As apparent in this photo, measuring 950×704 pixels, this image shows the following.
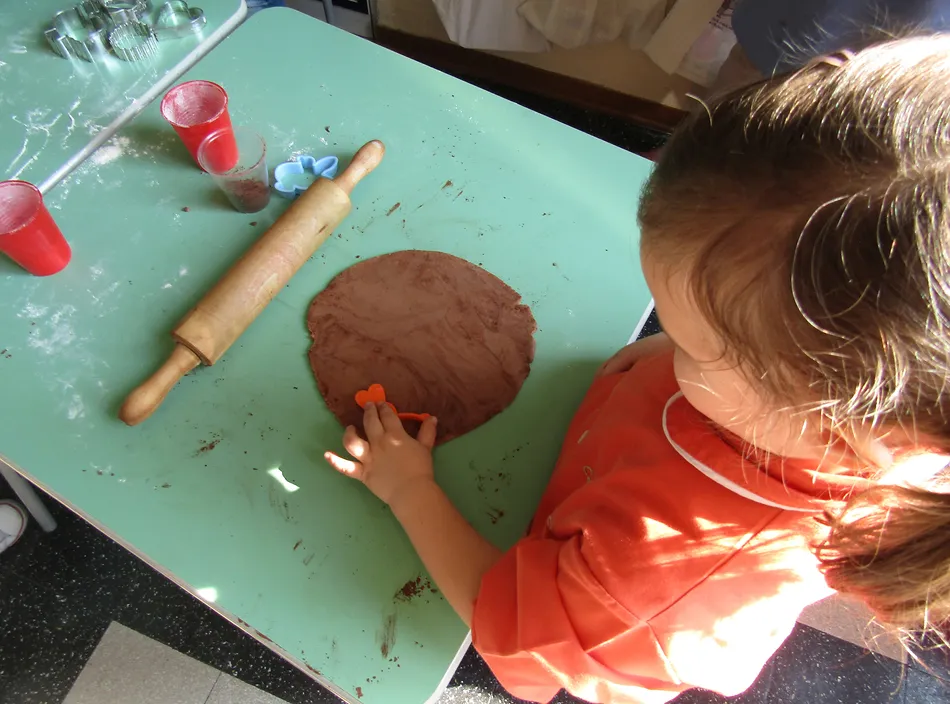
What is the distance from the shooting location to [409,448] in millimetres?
728

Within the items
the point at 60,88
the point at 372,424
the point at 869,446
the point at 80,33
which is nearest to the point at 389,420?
the point at 372,424

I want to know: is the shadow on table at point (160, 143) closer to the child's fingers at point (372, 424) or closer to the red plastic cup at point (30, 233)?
the red plastic cup at point (30, 233)

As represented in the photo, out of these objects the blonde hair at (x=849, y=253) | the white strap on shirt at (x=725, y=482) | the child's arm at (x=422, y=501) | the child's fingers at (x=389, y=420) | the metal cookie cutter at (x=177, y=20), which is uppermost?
the blonde hair at (x=849, y=253)

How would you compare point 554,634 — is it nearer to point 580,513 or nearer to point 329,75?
point 580,513

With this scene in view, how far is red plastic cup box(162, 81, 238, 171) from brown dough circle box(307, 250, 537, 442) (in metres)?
0.26

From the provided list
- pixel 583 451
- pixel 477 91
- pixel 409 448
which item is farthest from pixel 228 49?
pixel 583 451

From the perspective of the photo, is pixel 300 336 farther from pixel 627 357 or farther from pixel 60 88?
pixel 60 88

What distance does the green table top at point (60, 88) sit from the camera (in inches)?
36.2

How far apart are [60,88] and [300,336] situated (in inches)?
23.6

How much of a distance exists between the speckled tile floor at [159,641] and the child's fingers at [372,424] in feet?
2.34

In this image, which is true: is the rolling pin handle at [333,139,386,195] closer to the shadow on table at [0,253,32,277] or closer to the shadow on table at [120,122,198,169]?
the shadow on table at [120,122,198,169]

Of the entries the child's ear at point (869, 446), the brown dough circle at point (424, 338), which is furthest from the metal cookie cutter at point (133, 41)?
the child's ear at point (869, 446)

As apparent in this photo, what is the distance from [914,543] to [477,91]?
2.94 ft

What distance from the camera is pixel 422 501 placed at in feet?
2.27
